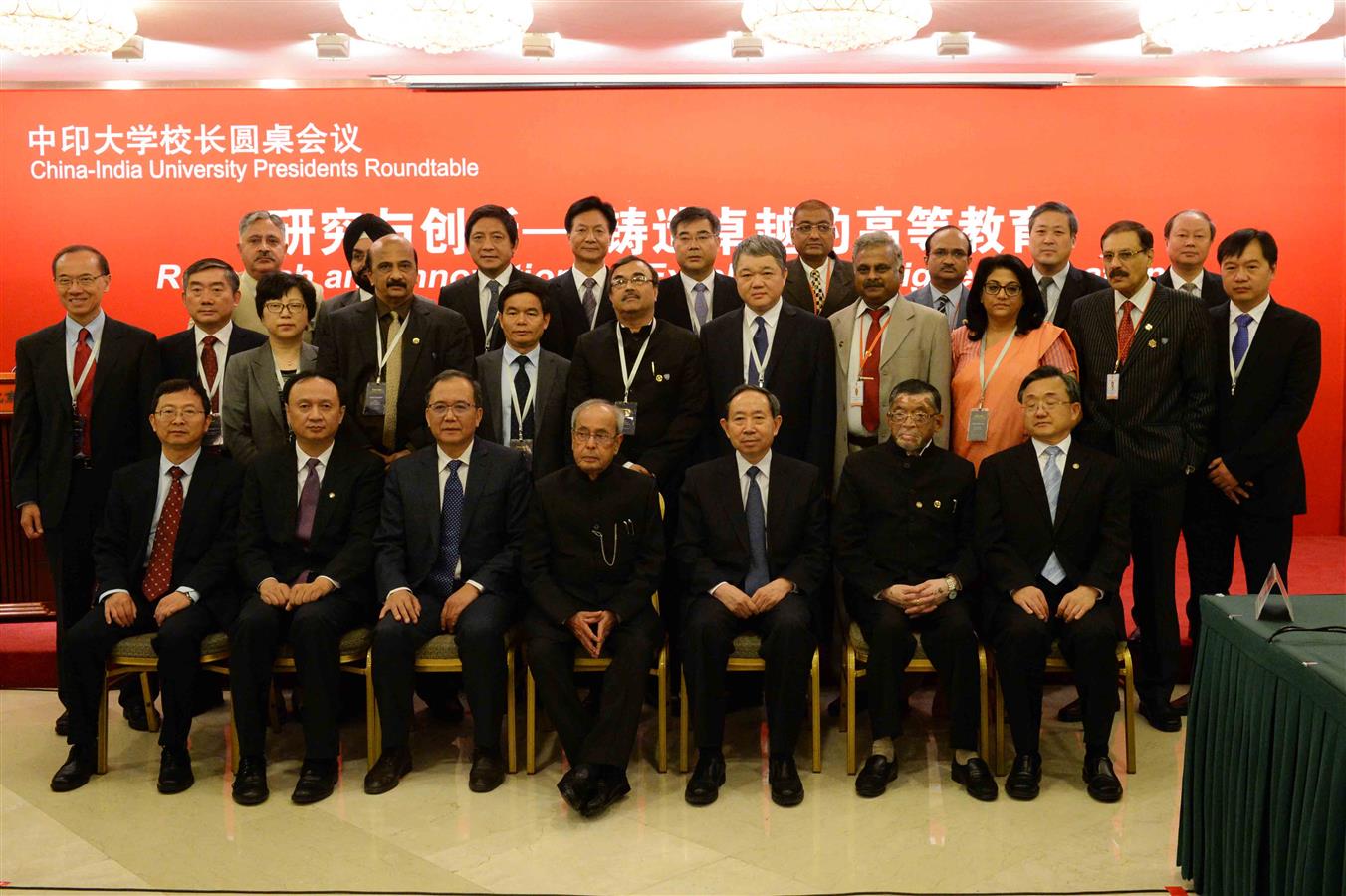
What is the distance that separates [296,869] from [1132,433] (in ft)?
9.05

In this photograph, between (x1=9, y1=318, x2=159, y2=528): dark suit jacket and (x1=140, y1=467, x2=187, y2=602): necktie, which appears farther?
(x1=9, y1=318, x2=159, y2=528): dark suit jacket

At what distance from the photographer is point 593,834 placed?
3223 millimetres

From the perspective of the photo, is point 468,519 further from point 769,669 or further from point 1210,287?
point 1210,287

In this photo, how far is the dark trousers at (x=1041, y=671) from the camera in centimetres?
348

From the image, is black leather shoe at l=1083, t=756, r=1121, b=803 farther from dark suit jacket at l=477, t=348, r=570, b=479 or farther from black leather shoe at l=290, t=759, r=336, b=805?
black leather shoe at l=290, t=759, r=336, b=805

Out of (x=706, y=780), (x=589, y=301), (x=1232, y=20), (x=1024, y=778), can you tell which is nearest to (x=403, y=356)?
(x=589, y=301)

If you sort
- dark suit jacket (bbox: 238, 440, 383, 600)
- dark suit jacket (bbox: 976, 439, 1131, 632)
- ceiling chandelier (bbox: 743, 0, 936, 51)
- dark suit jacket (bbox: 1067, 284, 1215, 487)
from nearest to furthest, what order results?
1. dark suit jacket (bbox: 976, 439, 1131, 632)
2. dark suit jacket (bbox: 238, 440, 383, 600)
3. dark suit jacket (bbox: 1067, 284, 1215, 487)
4. ceiling chandelier (bbox: 743, 0, 936, 51)

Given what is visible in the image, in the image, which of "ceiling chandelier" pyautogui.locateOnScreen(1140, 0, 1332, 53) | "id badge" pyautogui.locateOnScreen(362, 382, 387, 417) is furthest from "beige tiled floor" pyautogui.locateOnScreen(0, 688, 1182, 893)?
"ceiling chandelier" pyautogui.locateOnScreen(1140, 0, 1332, 53)

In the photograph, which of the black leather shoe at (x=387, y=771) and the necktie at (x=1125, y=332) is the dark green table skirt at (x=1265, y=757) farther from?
the black leather shoe at (x=387, y=771)

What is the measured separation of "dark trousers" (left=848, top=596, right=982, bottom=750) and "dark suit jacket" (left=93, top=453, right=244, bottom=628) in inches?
76.6

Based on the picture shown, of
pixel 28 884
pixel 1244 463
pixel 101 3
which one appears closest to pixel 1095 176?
pixel 1244 463

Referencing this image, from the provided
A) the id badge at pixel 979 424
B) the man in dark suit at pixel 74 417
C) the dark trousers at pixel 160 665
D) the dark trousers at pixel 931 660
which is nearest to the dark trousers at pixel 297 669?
the dark trousers at pixel 160 665

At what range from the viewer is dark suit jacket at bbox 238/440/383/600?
148 inches

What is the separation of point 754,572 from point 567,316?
133 cm
